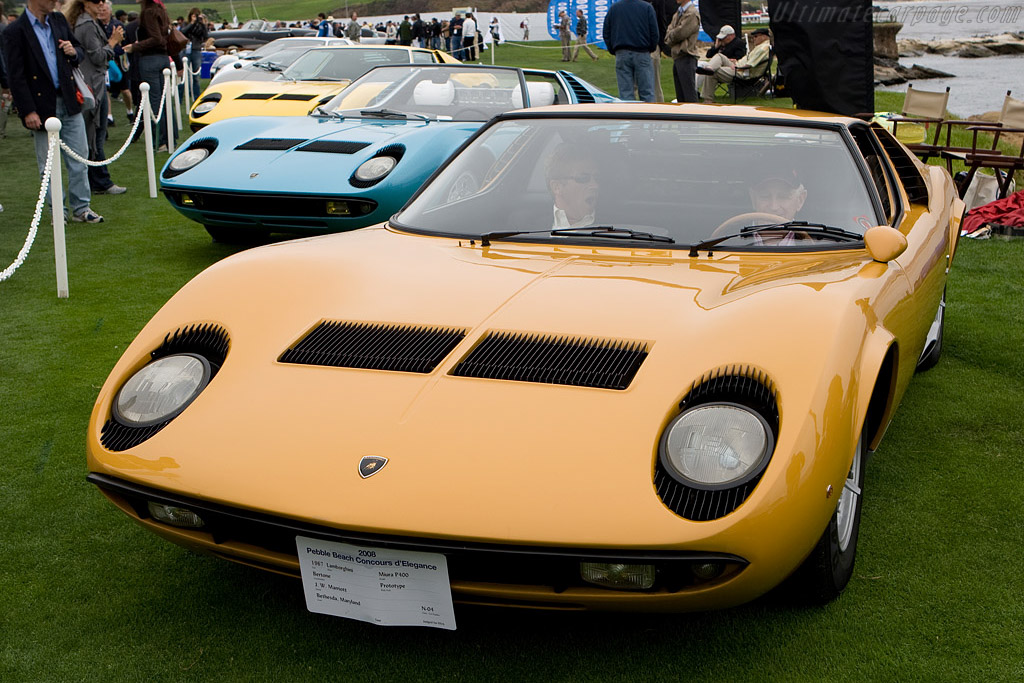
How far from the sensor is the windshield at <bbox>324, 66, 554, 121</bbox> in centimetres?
683

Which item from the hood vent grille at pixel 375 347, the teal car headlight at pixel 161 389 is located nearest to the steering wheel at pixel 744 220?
the hood vent grille at pixel 375 347

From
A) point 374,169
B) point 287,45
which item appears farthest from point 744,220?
point 287,45

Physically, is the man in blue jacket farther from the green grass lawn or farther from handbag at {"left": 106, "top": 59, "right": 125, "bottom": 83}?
the green grass lawn

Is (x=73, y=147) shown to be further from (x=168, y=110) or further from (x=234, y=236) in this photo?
(x=168, y=110)

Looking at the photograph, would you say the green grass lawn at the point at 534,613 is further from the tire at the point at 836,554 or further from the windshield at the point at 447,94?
the windshield at the point at 447,94

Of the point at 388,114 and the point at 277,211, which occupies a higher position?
the point at 388,114

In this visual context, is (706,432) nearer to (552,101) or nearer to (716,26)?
(552,101)

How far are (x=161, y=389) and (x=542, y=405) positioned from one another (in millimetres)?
931

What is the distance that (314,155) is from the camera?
6.04m

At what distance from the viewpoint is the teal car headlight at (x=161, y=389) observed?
2301 millimetres

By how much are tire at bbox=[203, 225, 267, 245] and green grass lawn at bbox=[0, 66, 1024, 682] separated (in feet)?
10.6

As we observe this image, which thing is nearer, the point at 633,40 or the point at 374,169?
the point at 374,169

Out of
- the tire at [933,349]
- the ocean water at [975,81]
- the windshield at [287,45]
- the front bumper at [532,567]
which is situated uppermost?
the front bumper at [532,567]

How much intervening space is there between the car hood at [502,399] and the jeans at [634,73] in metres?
9.24
